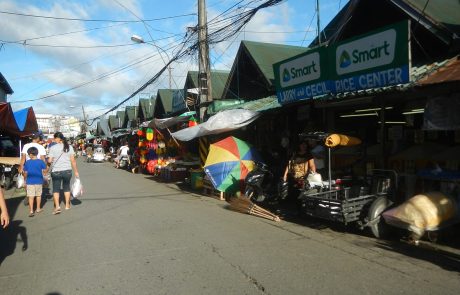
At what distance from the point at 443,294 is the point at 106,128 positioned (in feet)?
138

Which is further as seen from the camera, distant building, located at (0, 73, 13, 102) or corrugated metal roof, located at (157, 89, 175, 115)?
distant building, located at (0, 73, 13, 102)

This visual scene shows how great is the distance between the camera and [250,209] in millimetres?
9586

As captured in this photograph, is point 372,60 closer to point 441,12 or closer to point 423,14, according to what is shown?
point 423,14

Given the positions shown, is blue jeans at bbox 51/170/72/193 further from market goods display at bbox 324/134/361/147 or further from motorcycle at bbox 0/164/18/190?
motorcycle at bbox 0/164/18/190

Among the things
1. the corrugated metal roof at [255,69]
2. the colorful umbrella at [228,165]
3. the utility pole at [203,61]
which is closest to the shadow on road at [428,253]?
the colorful umbrella at [228,165]

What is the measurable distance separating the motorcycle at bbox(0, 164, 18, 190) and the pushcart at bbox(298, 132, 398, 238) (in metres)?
12.9

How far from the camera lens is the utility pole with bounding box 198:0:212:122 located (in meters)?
15.1

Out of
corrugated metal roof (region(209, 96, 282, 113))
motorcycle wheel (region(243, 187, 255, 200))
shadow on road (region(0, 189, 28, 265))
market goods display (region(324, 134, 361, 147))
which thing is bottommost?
shadow on road (region(0, 189, 28, 265))

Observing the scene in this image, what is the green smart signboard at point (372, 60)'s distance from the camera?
729 cm

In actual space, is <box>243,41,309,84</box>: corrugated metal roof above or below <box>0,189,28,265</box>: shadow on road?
above

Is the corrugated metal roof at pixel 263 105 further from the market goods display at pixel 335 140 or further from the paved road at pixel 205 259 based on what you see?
the paved road at pixel 205 259

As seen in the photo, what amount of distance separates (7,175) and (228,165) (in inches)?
408

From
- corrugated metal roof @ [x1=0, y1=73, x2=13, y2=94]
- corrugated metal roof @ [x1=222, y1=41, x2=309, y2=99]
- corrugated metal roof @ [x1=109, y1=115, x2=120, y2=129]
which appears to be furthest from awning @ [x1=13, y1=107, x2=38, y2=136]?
corrugated metal roof @ [x1=109, y1=115, x2=120, y2=129]

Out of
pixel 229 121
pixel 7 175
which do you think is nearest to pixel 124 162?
pixel 7 175
